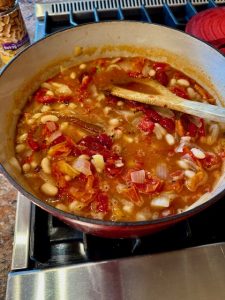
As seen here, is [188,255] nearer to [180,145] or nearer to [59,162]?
[180,145]

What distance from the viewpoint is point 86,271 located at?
1.16 m

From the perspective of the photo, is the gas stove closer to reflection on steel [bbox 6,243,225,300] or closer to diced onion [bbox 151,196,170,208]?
reflection on steel [bbox 6,243,225,300]

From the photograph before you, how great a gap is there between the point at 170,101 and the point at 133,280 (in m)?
0.72

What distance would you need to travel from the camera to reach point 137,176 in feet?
4.33

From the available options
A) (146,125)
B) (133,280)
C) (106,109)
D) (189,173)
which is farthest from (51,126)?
(133,280)

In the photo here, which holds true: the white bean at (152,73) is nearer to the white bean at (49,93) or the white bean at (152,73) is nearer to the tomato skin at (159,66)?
the tomato skin at (159,66)

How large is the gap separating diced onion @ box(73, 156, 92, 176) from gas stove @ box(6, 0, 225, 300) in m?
0.22

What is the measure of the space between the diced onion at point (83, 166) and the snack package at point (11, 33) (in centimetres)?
87

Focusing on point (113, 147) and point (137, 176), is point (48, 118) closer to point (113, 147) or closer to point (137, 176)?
point (113, 147)

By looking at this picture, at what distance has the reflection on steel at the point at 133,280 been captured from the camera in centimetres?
111

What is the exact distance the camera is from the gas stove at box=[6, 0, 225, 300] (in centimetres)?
112

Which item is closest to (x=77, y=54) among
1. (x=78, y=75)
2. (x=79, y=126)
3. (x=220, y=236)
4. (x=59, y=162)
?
(x=78, y=75)

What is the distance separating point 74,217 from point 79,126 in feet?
2.09

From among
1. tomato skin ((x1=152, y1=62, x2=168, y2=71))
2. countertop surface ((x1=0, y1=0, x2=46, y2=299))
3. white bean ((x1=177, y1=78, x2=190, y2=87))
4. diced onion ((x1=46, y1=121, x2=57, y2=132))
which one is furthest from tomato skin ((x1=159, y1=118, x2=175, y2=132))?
countertop surface ((x1=0, y1=0, x2=46, y2=299))
